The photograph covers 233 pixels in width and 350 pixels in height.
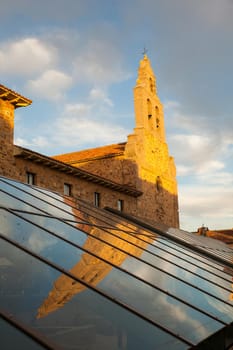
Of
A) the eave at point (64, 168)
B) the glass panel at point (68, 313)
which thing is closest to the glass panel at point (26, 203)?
the glass panel at point (68, 313)

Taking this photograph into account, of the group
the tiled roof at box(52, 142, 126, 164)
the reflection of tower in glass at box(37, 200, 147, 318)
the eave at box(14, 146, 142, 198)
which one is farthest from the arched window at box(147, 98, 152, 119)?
the reflection of tower in glass at box(37, 200, 147, 318)

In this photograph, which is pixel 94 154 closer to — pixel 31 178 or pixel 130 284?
pixel 31 178

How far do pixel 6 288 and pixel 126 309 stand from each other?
3.16 feet

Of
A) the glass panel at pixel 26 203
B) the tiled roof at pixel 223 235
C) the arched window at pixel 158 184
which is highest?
the arched window at pixel 158 184

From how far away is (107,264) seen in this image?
165 inches

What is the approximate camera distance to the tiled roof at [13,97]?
48.1 ft

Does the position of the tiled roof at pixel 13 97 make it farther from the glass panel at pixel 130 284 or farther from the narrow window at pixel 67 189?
the glass panel at pixel 130 284

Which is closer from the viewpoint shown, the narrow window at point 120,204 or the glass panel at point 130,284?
the glass panel at point 130,284

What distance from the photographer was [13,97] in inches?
602

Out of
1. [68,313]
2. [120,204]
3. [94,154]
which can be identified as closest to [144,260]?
[68,313]

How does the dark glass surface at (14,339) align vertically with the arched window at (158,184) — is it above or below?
below

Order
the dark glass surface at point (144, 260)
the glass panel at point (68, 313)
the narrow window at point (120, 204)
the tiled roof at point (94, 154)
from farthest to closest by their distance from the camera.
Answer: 1. the tiled roof at point (94, 154)
2. the narrow window at point (120, 204)
3. the dark glass surface at point (144, 260)
4. the glass panel at point (68, 313)

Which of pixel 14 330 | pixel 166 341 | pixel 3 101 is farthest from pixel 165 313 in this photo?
pixel 3 101

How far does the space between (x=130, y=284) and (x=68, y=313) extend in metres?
1.24
